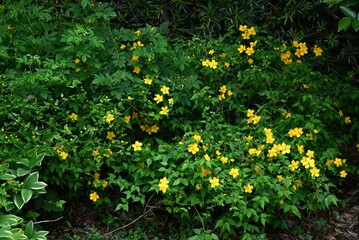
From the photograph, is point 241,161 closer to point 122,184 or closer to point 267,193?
point 267,193

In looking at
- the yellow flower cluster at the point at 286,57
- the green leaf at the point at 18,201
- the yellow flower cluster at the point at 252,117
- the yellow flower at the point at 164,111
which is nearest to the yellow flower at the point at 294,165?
the yellow flower cluster at the point at 252,117

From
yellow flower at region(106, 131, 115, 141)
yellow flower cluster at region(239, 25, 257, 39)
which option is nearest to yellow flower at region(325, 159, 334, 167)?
yellow flower cluster at region(239, 25, 257, 39)

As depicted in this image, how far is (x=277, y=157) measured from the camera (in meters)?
3.99

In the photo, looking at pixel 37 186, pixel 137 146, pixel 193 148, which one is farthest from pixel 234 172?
pixel 37 186

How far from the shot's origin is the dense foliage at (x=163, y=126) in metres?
3.85

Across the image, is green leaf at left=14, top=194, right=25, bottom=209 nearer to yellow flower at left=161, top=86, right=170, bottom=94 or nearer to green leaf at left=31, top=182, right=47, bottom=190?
green leaf at left=31, top=182, right=47, bottom=190

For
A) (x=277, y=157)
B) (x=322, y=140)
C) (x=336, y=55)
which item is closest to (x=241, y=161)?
(x=277, y=157)

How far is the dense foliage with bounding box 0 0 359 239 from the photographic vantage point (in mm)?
3850

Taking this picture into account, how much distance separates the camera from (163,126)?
4.36 meters

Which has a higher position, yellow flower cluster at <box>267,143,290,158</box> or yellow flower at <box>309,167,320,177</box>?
yellow flower cluster at <box>267,143,290,158</box>

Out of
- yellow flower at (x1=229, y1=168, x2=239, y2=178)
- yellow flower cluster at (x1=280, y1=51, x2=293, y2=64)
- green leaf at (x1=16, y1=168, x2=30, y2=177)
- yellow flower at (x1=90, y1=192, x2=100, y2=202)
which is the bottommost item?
yellow flower at (x1=90, y1=192, x2=100, y2=202)

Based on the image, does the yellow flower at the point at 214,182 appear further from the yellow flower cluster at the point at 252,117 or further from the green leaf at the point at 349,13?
the green leaf at the point at 349,13

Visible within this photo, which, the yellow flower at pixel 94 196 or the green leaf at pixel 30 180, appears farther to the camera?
the yellow flower at pixel 94 196

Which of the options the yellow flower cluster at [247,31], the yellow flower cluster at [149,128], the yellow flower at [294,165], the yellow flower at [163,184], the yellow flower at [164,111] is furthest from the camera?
the yellow flower cluster at [247,31]
